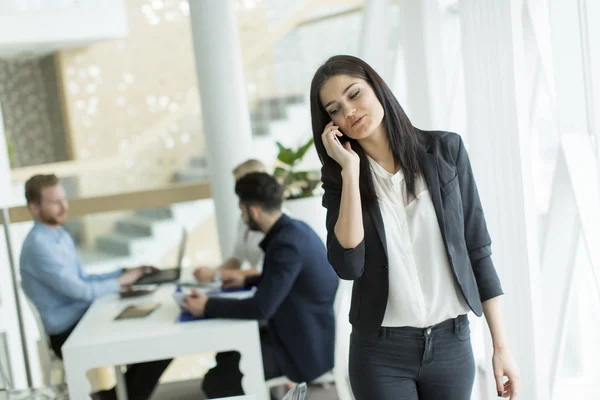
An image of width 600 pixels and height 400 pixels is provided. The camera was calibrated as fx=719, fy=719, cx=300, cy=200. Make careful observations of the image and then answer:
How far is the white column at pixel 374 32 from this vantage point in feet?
13.5

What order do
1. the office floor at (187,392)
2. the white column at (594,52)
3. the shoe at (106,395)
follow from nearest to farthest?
the white column at (594,52) → the shoe at (106,395) → the office floor at (187,392)

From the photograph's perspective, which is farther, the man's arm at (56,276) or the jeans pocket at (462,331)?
the man's arm at (56,276)

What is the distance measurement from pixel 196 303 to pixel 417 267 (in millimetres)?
1421

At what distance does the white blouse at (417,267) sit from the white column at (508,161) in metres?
0.84

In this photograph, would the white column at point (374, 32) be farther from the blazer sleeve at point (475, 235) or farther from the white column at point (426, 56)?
the blazer sleeve at point (475, 235)

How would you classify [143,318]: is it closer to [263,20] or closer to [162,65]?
[263,20]

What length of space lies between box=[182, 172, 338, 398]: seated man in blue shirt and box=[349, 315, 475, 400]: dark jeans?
1.22 m

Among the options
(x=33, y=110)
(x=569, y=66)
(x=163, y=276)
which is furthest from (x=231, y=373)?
(x=33, y=110)

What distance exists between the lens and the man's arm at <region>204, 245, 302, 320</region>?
2.88 m

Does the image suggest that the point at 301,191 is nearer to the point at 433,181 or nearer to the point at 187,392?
the point at 187,392

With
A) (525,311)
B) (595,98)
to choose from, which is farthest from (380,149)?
(525,311)

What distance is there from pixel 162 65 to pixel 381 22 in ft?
19.3

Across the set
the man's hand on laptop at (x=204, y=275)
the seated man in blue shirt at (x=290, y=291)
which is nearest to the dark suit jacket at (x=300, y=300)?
the seated man in blue shirt at (x=290, y=291)

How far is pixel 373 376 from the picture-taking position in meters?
1.74
